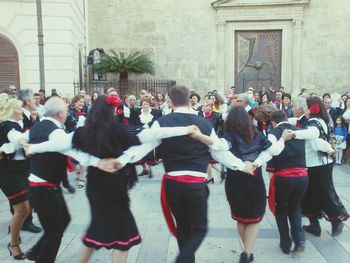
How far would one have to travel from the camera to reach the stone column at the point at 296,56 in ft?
62.7

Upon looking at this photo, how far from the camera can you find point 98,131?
3473 mm

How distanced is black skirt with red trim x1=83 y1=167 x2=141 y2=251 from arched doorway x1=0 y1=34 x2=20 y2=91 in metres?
11.6

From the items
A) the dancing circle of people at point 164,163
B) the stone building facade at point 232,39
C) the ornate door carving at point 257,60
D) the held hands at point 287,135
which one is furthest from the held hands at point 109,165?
the ornate door carving at point 257,60

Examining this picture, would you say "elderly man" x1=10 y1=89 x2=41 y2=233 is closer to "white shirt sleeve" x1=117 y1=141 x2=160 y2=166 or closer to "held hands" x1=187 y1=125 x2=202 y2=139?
"white shirt sleeve" x1=117 y1=141 x2=160 y2=166

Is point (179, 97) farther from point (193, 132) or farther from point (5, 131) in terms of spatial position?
point (5, 131)

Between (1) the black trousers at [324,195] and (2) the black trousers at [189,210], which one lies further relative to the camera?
(1) the black trousers at [324,195]

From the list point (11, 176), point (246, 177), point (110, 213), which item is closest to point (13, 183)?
point (11, 176)

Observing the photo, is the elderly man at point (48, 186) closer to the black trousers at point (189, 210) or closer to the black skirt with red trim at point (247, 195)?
the black trousers at point (189, 210)

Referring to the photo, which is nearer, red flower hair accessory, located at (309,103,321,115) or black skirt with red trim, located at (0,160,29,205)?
black skirt with red trim, located at (0,160,29,205)

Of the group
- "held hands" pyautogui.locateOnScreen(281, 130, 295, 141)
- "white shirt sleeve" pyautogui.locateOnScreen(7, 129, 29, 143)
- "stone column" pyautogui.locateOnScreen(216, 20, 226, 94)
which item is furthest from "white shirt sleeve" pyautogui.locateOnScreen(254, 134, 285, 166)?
"stone column" pyautogui.locateOnScreen(216, 20, 226, 94)

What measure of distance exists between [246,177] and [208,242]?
1.26 m

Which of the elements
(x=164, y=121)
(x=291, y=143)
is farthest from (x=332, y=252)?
(x=164, y=121)

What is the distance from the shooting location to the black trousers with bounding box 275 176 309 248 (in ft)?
15.0

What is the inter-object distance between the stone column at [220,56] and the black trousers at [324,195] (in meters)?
14.9
